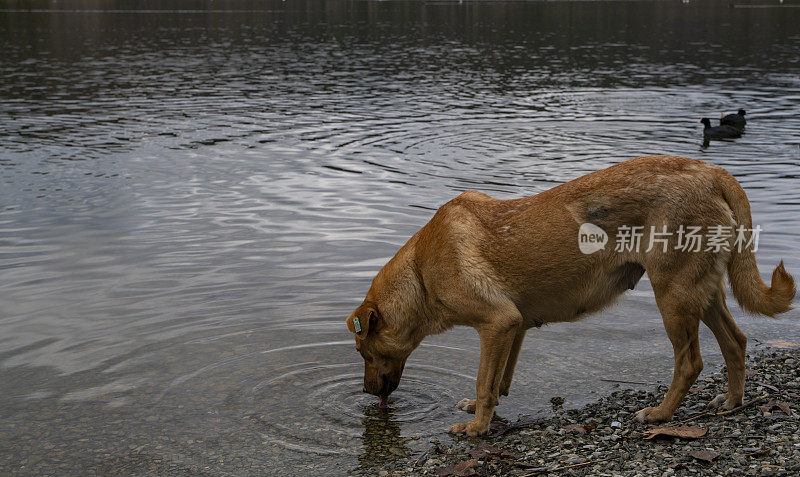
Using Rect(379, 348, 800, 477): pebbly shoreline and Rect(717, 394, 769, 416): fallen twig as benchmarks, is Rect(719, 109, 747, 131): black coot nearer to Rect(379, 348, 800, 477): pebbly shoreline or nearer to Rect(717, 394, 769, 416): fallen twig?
Rect(379, 348, 800, 477): pebbly shoreline

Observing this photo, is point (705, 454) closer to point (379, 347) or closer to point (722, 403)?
point (722, 403)

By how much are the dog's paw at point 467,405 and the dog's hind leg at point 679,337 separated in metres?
1.31

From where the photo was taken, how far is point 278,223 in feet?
43.4

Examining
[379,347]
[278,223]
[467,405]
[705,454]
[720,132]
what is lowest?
[467,405]

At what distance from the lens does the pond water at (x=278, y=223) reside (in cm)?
725

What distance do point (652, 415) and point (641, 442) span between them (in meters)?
0.45

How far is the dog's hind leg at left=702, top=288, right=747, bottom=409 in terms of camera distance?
6711 millimetres

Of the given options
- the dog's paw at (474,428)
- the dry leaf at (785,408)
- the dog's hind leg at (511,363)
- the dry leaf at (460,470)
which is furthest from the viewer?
the dog's hind leg at (511,363)

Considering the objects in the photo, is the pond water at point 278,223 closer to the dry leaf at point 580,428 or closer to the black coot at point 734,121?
the black coot at point 734,121

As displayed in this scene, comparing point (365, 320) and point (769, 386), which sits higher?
point (365, 320)

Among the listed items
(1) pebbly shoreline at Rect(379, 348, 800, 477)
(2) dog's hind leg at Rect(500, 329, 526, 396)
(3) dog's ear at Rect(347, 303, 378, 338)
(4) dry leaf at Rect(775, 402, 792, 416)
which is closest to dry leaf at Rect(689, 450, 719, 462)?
(1) pebbly shoreline at Rect(379, 348, 800, 477)

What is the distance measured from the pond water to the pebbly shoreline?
0.40 meters

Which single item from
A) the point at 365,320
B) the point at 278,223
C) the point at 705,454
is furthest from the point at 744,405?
the point at 278,223

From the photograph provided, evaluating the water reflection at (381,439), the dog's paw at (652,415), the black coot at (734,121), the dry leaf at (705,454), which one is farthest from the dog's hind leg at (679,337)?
the black coot at (734,121)
